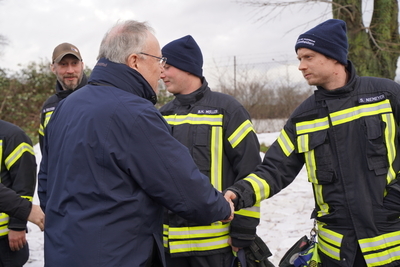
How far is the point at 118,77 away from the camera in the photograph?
2023mm

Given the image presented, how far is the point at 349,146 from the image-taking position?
2.51 m

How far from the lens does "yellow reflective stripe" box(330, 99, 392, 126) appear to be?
2502 millimetres

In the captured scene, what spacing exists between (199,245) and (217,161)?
64cm

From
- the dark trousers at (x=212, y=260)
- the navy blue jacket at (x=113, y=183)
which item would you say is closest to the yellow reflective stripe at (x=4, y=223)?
the dark trousers at (x=212, y=260)

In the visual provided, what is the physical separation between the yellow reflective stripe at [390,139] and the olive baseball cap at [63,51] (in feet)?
9.81

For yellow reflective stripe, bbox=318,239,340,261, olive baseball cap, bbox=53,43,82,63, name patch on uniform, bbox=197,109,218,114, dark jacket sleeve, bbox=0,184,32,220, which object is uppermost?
olive baseball cap, bbox=53,43,82,63

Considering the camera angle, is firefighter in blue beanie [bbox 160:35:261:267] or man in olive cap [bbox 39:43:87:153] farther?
man in olive cap [bbox 39:43:87:153]

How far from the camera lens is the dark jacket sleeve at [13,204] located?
119 inches

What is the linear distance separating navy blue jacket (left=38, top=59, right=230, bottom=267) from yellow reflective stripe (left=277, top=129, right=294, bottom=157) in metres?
1.06

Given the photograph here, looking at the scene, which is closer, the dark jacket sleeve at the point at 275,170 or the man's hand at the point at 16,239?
the dark jacket sleeve at the point at 275,170

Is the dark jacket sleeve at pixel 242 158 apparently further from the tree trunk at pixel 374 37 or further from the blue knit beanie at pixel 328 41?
the tree trunk at pixel 374 37

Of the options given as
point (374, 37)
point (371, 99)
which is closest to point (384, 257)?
point (371, 99)

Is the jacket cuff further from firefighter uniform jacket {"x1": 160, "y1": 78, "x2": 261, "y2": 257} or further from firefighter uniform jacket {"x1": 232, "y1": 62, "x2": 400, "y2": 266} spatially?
firefighter uniform jacket {"x1": 160, "y1": 78, "x2": 261, "y2": 257}

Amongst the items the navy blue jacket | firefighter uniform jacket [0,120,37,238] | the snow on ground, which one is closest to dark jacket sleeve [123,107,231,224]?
the navy blue jacket
